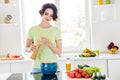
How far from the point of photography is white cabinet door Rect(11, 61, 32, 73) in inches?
158

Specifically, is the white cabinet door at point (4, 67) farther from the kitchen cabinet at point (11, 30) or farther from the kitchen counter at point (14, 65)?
the kitchen cabinet at point (11, 30)

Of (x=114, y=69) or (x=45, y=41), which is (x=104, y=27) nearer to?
(x=114, y=69)

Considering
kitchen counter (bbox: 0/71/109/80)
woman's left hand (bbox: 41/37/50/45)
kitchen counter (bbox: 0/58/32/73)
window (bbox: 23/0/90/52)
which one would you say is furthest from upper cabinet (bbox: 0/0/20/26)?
kitchen counter (bbox: 0/71/109/80)

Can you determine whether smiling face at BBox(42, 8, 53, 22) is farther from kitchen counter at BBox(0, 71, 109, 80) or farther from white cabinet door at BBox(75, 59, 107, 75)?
white cabinet door at BBox(75, 59, 107, 75)

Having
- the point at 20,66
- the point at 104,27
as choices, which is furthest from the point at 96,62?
the point at 20,66

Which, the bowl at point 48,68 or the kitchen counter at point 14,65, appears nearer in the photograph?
the bowl at point 48,68

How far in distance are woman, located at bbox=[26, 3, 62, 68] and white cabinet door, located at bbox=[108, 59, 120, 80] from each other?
1369mm

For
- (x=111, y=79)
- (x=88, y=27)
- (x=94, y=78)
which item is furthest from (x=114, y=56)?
(x=94, y=78)

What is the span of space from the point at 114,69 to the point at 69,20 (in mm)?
1240

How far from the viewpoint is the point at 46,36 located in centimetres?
287

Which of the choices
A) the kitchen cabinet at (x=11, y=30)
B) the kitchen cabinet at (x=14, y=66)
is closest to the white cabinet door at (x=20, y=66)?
the kitchen cabinet at (x=14, y=66)

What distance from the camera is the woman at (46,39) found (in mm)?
2812

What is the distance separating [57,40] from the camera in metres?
2.90

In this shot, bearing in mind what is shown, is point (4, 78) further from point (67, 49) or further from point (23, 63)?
point (67, 49)
